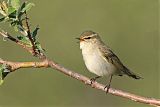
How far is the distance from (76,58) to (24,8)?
10.2 m

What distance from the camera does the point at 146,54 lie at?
14.0 m

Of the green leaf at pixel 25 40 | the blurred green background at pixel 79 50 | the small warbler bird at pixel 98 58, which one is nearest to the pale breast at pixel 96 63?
the small warbler bird at pixel 98 58

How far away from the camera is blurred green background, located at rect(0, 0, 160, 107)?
11.2 m

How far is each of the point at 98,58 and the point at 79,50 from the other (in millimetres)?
7071

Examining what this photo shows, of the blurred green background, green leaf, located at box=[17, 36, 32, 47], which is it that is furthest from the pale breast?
the blurred green background

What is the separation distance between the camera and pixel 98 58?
6.51 m

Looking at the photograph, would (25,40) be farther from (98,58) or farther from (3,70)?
(98,58)

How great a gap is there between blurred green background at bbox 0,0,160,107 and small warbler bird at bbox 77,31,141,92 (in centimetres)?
283

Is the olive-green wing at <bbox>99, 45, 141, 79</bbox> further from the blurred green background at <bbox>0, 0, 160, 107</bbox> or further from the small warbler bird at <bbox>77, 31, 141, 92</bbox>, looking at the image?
the blurred green background at <bbox>0, 0, 160, 107</bbox>

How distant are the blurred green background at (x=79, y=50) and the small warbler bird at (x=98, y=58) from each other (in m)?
2.83

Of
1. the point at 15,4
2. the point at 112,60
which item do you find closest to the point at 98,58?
the point at 112,60

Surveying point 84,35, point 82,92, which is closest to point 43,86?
point 82,92

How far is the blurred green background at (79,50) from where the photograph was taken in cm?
1120

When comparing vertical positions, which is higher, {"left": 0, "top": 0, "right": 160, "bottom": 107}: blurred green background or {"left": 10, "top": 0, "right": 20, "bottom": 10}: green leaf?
{"left": 10, "top": 0, "right": 20, "bottom": 10}: green leaf
